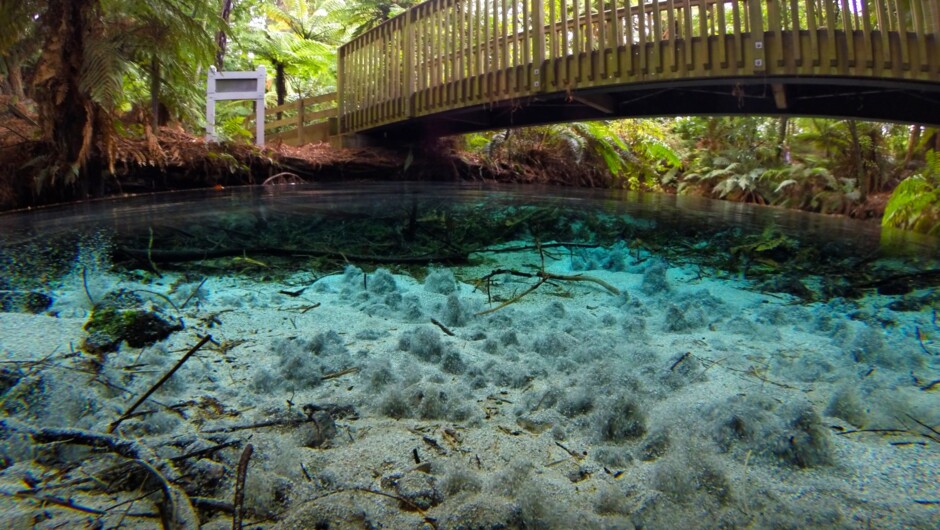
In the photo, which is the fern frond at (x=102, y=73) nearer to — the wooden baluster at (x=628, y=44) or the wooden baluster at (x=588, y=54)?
the wooden baluster at (x=588, y=54)

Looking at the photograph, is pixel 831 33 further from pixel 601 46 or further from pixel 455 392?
pixel 455 392

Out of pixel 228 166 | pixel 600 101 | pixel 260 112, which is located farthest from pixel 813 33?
pixel 260 112

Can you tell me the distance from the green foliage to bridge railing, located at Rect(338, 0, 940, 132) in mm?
1535

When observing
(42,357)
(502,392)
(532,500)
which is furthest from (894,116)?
(42,357)

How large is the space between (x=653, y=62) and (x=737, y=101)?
1.61 metres

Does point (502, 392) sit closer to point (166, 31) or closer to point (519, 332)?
point (519, 332)

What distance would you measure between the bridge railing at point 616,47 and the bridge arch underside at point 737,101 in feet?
0.47

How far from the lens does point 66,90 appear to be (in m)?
4.97

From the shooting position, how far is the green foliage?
497 centimetres

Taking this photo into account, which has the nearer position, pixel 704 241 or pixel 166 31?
pixel 704 241

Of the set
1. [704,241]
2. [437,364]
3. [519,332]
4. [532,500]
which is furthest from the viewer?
[704,241]

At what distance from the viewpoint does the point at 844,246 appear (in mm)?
3816

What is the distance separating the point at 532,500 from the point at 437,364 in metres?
0.67

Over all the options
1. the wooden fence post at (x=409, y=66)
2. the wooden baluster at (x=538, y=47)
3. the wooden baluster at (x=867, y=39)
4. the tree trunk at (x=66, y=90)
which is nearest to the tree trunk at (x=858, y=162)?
the wooden baluster at (x=867, y=39)
